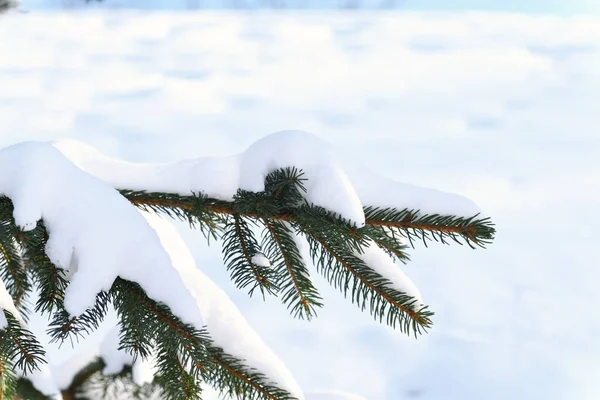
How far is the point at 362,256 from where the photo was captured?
0.91 metres

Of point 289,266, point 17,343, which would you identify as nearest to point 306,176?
point 289,266

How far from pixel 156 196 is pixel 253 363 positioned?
325 millimetres

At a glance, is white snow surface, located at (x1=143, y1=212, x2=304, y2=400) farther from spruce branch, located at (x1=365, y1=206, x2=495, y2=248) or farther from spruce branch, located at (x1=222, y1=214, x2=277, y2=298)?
spruce branch, located at (x1=365, y1=206, x2=495, y2=248)

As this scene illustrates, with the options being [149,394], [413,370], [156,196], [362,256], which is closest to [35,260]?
[156,196]

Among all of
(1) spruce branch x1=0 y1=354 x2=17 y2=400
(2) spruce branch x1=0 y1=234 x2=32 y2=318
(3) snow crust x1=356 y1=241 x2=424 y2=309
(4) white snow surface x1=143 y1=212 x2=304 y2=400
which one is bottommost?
(1) spruce branch x1=0 y1=354 x2=17 y2=400

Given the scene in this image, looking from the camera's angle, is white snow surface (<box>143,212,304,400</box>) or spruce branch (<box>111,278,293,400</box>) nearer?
spruce branch (<box>111,278,293,400</box>)

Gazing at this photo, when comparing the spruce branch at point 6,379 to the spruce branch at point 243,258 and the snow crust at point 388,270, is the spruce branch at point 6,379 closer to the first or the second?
the spruce branch at point 243,258

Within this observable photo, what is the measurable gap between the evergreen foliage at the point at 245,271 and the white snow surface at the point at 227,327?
2 centimetres

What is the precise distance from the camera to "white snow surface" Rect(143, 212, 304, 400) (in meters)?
0.86

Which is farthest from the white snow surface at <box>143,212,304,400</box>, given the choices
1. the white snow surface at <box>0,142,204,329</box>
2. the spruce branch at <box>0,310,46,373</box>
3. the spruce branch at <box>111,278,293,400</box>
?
the spruce branch at <box>0,310,46,373</box>

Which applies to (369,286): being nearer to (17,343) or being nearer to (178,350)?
(178,350)

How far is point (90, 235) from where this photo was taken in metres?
0.73

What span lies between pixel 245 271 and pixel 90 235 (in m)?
0.28

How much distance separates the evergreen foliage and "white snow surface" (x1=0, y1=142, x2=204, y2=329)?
0.14 feet
